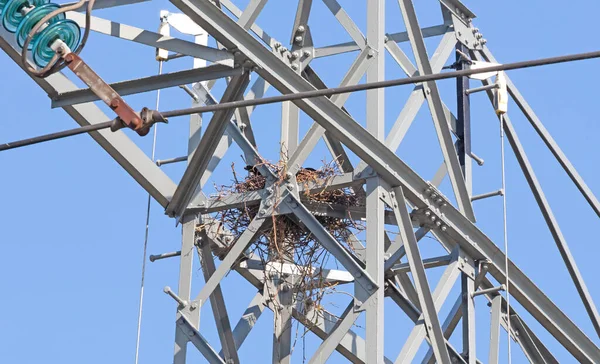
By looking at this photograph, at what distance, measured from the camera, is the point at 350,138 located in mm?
11938

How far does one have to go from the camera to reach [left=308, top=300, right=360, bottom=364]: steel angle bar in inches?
465

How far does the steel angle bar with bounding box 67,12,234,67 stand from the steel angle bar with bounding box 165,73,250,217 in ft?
0.80

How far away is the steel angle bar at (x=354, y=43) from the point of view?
44.5 feet

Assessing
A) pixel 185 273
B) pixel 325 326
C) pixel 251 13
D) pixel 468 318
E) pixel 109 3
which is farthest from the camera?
pixel 325 326

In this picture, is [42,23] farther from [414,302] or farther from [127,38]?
[414,302]

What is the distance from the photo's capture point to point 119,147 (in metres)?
12.4

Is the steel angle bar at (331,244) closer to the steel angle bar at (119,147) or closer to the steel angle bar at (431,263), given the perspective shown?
the steel angle bar at (119,147)

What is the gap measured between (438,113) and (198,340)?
225 centimetres

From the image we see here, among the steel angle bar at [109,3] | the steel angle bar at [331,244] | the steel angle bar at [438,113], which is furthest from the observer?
the steel angle bar at [438,113]

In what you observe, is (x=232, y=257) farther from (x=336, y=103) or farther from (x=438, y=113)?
(x=438, y=113)

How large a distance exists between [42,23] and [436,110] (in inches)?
144

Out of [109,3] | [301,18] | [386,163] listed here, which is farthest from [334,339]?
[109,3]

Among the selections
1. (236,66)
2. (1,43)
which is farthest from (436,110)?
(1,43)

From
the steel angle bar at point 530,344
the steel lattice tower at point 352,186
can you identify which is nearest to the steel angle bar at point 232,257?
the steel lattice tower at point 352,186
